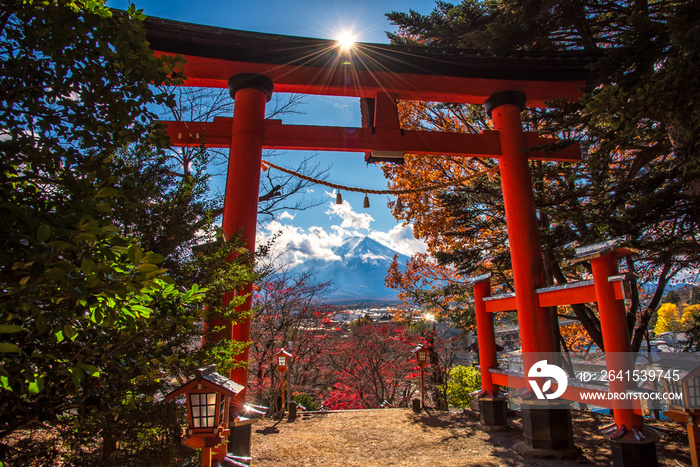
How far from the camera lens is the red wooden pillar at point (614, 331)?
360cm

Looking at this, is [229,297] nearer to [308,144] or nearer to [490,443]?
[308,144]

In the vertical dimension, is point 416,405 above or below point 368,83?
below

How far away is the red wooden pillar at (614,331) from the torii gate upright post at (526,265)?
0.75 m

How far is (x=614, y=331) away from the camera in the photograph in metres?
3.70

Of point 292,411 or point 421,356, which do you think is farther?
point 421,356

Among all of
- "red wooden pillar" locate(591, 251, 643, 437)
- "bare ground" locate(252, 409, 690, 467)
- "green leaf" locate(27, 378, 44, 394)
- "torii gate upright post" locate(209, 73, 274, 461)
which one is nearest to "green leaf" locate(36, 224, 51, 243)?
"green leaf" locate(27, 378, 44, 394)

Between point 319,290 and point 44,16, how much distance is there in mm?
10012

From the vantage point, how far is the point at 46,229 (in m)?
0.82

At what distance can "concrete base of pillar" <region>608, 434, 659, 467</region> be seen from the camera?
10.9 ft

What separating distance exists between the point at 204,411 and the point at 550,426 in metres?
3.85

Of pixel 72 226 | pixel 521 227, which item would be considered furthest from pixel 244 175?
pixel 521 227

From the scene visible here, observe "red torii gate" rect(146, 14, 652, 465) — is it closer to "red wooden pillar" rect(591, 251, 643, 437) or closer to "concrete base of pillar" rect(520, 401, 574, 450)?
"concrete base of pillar" rect(520, 401, 574, 450)

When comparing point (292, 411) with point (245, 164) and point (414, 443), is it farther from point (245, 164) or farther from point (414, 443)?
point (245, 164)

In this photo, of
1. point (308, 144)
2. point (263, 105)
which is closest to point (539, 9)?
point (308, 144)
